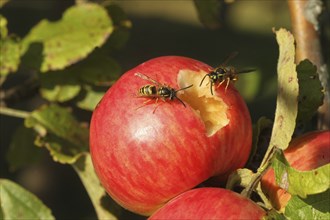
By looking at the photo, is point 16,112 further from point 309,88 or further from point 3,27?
point 309,88

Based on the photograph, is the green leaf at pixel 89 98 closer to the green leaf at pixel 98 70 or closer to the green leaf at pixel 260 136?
the green leaf at pixel 98 70

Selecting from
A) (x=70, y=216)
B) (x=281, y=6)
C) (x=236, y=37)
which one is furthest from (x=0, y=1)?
(x=281, y=6)

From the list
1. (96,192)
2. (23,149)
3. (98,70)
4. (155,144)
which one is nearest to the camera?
(155,144)

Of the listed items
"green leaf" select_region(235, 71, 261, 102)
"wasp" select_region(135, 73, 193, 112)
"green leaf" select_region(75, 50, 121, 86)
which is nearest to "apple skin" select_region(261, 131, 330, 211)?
"wasp" select_region(135, 73, 193, 112)

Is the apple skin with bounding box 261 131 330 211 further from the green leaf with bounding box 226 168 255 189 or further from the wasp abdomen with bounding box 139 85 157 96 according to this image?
the wasp abdomen with bounding box 139 85 157 96

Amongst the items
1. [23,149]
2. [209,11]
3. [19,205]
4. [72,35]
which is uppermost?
[209,11]

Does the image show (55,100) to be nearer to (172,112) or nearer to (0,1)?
(0,1)

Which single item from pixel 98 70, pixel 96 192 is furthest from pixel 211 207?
pixel 98 70
